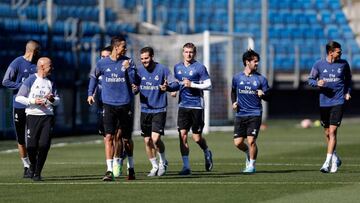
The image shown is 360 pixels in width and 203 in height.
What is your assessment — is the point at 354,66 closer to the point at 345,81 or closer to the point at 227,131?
the point at 227,131

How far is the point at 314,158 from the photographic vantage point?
69.7ft

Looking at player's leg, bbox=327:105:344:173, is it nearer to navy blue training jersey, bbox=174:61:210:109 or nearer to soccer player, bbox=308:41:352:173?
soccer player, bbox=308:41:352:173

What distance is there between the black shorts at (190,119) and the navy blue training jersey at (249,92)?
0.64 m

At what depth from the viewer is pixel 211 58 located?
3600 cm

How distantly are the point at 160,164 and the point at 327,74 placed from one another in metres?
3.02

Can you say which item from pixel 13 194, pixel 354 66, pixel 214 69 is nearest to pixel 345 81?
pixel 13 194

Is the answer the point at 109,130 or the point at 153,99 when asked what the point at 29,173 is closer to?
the point at 109,130

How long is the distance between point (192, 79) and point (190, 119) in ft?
2.14

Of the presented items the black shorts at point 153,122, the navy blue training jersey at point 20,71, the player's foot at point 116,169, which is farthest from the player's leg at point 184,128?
the navy blue training jersey at point 20,71

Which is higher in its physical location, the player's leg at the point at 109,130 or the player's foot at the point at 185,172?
the player's leg at the point at 109,130

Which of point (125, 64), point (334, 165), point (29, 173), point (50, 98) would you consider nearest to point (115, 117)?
point (125, 64)

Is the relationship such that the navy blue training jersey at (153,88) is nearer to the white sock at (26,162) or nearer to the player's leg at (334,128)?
the white sock at (26,162)

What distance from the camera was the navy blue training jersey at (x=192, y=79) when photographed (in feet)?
58.1

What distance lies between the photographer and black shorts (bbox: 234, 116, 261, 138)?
17906 millimetres
